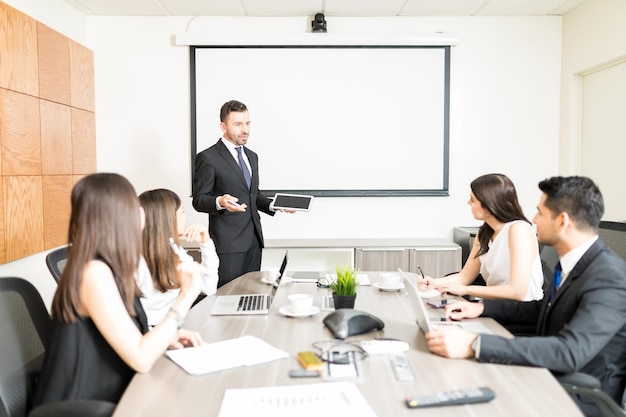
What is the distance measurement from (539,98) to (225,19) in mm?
2784

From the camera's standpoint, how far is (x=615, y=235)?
2469 mm

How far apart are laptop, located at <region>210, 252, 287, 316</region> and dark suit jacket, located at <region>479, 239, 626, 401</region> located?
3.12 feet

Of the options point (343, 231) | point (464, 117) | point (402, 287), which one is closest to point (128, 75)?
point (343, 231)

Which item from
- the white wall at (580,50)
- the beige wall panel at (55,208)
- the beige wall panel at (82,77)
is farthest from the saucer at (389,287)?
the beige wall panel at (82,77)

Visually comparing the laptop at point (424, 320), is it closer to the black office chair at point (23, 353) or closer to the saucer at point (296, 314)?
the saucer at point (296, 314)

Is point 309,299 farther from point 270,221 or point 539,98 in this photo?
point 539,98

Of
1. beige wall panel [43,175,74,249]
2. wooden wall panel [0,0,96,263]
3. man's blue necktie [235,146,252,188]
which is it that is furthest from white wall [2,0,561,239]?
man's blue necktie [235,146,252,188]

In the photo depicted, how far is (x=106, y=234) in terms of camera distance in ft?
5.20

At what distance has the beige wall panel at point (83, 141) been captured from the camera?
439 centimetres

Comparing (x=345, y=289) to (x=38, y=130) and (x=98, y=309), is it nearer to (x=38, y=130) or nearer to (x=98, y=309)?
(x=98, y=309)

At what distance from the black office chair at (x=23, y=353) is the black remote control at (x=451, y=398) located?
0.78 meters

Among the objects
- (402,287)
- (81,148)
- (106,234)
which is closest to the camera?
(106,234)

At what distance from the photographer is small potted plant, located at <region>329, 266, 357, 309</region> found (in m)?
2.18

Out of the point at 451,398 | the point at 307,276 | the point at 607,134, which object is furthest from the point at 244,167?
the point at 607,134
